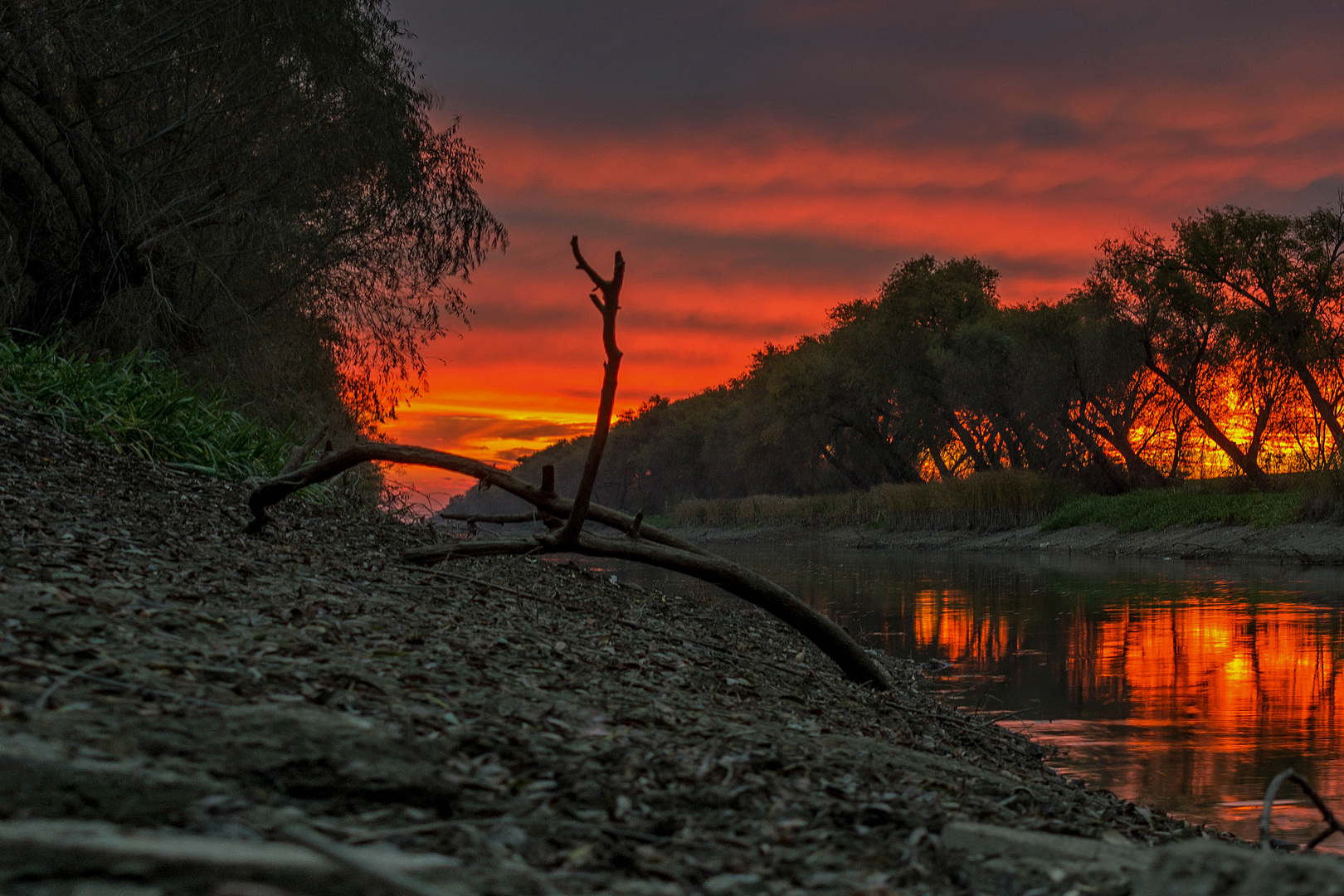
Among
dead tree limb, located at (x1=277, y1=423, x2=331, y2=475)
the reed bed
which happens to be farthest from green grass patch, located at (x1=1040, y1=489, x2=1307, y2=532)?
dead tree limb, located at (x1=277, y1=423, x2=331, y2=475)

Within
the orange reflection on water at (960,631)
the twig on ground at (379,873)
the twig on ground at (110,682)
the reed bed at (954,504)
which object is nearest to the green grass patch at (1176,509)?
the reed bed at (954,504)

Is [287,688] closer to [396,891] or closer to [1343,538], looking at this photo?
[396,891]

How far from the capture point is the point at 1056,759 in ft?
20.6

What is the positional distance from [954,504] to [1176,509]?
8818 millimetres

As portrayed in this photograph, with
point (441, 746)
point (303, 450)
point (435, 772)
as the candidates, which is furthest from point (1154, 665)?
point (435, 772)

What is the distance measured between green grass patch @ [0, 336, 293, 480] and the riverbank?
19081mm

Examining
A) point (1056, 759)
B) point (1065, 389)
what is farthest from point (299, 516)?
point (1065, 389)

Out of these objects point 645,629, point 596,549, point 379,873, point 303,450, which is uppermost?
point 303,450

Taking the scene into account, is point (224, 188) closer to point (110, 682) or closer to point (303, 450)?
point (303, 450)

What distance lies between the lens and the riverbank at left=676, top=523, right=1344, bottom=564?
2108cm

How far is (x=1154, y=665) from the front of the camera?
961 centimetres

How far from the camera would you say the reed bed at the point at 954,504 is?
33938 mm

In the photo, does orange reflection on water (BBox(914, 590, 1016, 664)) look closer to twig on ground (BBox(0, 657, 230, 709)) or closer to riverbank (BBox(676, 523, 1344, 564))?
twig on ground (BBox(0, 657, 230, 709))

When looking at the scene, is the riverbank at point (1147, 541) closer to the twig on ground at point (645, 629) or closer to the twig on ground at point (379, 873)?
the twig on ground at point (645, 629)
